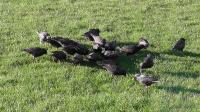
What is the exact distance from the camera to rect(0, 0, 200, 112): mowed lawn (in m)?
9.91

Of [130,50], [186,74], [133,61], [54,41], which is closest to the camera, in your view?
[186,74]

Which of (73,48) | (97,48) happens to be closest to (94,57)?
(97,48)

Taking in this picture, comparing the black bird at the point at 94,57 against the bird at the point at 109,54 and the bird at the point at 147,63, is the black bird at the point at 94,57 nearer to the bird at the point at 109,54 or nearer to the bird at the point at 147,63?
the bird at the point at 109,54

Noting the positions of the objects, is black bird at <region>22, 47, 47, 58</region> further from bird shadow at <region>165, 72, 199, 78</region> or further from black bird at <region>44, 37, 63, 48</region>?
bird shadow at <region>165, 72, 199, 78</region>

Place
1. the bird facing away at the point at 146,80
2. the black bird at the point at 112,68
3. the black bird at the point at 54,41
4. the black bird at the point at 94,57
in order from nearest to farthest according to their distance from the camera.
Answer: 1. the bird facing away at the point at 146,80
2. the black bird at the point at 112,68
3. the black bird at the point at 94,57
4. the black bird at the point at 54,41

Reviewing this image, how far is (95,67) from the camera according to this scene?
11672 millimetres

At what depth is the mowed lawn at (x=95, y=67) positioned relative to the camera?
9.91 meters

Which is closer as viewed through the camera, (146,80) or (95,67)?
(146,80)

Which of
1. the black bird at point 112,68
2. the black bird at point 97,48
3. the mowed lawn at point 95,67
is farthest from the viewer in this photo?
the black bird at point 97,48

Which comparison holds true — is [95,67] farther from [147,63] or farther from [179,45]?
[179,45]

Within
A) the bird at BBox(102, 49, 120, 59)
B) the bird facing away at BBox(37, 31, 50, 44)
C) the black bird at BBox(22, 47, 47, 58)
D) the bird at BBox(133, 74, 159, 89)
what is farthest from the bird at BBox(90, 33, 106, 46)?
the bird at BBox(133, 74, 159, 89)

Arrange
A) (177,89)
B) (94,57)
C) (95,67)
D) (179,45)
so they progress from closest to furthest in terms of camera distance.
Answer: (177,89)
(94,57)
(95,67)
(179,45)

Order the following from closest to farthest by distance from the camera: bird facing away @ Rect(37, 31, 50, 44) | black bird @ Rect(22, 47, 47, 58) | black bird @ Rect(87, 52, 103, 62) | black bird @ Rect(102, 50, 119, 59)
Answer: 1. black bird @ Rect(87, 52, 103, 62)
2. black bird @ Rect(102, 50, 119, 59)
3. black bird @ Rect(22, 47, 47, 58)
4. bird facing away @ Rect(37, 31, 50, 44)

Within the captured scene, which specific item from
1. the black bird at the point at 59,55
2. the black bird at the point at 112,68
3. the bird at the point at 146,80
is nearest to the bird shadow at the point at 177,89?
the bird at the point at 146,80
